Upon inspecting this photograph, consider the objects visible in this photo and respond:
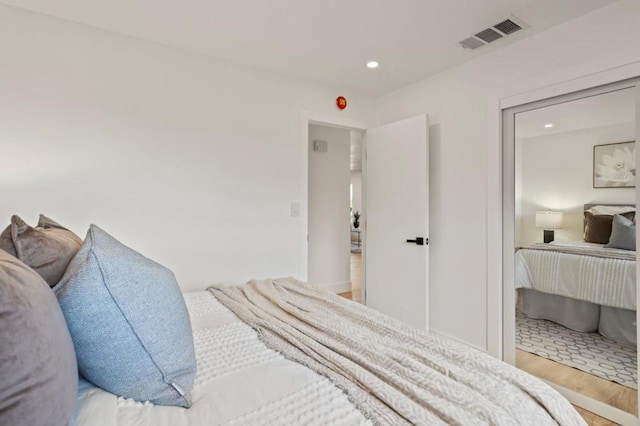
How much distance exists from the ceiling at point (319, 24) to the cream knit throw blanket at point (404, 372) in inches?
72.2

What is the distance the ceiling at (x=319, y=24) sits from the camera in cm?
199

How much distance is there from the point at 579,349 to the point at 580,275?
559 millimetres

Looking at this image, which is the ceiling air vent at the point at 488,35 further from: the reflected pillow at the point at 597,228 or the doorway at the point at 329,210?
the doorway at the point at 329,210

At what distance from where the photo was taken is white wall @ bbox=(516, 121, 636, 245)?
2.04 metres

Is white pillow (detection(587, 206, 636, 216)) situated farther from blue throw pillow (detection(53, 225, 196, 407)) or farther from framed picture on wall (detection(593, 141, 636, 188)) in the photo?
blue throw pillow (detection(53, 225, 196, 407))

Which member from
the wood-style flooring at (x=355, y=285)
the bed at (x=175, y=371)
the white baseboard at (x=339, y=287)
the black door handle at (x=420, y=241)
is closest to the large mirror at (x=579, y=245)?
the black door handle at (x=420, y=241)

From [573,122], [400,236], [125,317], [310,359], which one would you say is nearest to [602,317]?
[573,122]

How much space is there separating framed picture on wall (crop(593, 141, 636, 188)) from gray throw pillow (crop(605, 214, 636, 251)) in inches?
8.4

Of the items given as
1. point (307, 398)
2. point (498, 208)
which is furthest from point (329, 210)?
point (307, 398)

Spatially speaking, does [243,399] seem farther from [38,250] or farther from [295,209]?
[295,209]

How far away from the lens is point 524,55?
2.39m

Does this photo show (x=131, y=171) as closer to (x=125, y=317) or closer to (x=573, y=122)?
(x=125, y=317)

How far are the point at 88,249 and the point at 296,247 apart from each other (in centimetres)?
230

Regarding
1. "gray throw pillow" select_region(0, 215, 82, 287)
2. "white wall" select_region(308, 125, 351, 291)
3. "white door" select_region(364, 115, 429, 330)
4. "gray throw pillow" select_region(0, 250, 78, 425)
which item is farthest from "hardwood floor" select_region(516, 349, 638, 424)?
"gray throw pillow" select_region(0, 215, 82, 287)
